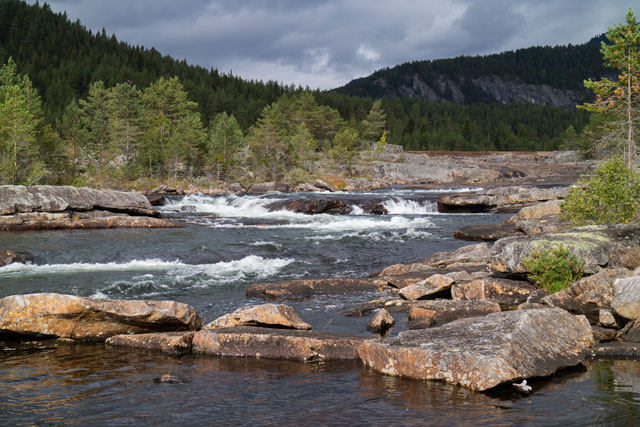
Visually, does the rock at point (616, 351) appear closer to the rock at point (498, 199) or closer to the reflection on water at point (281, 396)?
the reflection on water at point (281, 396)

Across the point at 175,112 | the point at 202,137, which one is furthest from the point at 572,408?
the point at 175,112

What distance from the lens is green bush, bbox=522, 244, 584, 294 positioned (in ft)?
45.5

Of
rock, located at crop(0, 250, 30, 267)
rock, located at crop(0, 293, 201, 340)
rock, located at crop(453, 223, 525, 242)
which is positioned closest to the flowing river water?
rock, located at crop(0, 293, 201, 340)

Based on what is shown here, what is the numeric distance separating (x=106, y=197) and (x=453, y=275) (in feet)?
105

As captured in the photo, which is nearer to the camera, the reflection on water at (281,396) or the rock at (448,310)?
the reflection on water at (281,396)

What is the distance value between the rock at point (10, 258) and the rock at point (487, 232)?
75.1ft

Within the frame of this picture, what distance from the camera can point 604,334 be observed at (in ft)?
34.2

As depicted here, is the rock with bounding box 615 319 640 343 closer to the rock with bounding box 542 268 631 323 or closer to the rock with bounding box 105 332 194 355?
the rock with bounding box 542 268 631 323

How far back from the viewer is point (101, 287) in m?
17.6

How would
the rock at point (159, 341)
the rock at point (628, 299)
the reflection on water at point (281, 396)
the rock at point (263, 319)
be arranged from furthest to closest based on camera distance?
1. the rock at point (263, 319)
2. the rock at point (159, 341)
3. the rock at point (628, 299)
4. the reflection on water at point (281, 396)

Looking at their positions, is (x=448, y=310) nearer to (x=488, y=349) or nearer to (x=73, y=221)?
(x=488, y=349)

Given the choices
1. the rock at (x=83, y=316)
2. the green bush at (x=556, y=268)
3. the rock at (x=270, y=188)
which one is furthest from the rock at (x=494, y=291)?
the rock at (x=270, y=188)

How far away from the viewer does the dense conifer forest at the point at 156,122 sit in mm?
70812

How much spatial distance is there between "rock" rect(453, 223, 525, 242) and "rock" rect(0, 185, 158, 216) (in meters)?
25.2
